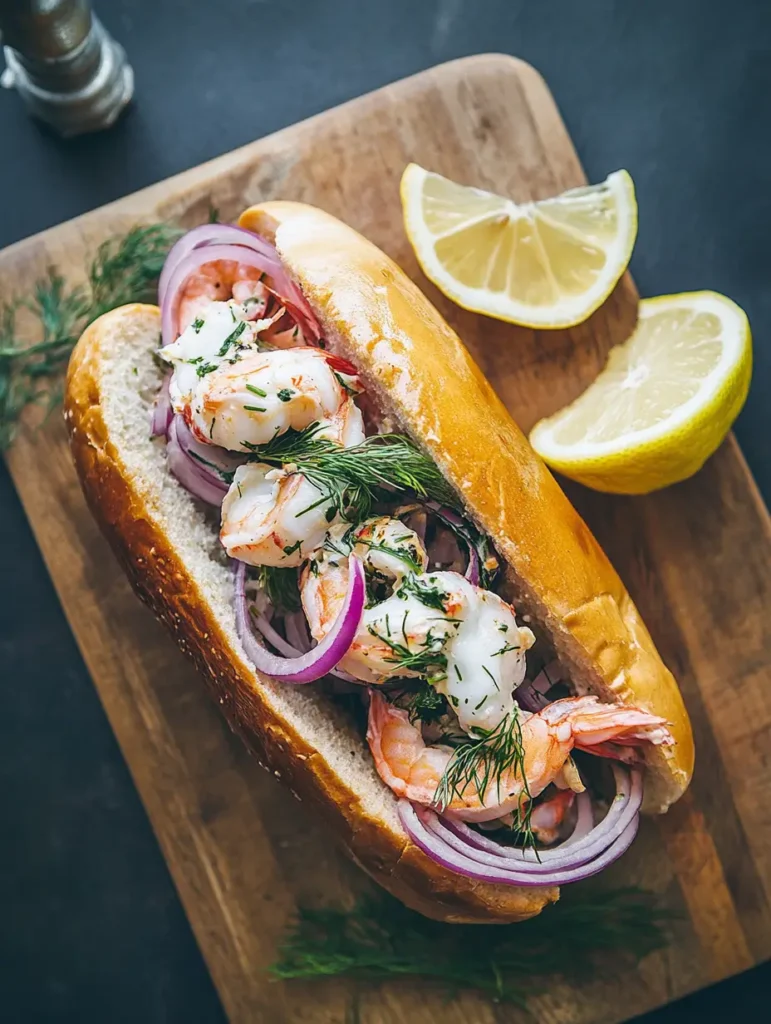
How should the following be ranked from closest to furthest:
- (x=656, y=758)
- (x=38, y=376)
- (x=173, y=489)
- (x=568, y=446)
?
1. (x=656, y=758)
2. (x=173, y=489)
3. (x=568, y=446)
4. (x=38, y=376)

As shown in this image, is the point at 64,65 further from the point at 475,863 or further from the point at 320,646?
the point at 475,863

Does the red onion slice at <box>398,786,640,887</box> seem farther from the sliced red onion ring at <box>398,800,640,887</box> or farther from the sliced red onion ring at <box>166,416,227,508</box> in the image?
the sliced red onion ring at <box>166,416,227,508</box>

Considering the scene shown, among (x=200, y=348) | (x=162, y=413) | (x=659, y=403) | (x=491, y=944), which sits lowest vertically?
(x=491, y=944)

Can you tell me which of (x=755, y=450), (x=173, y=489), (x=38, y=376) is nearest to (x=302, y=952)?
(x=173, y=489)

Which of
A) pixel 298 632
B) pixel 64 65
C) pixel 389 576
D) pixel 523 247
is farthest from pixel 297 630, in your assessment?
pixel 64 65

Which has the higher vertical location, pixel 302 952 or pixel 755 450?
pixel 755 450

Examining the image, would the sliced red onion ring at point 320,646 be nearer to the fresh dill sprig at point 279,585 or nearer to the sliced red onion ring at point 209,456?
the fresh dill sprig at point 279,585

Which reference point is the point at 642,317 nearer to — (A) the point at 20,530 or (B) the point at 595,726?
(B) the point at 595,726

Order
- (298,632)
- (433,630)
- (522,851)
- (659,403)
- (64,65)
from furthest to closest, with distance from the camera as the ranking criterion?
(64,65) → (659,403) → (298,632) → (522,851) → (433,630)
